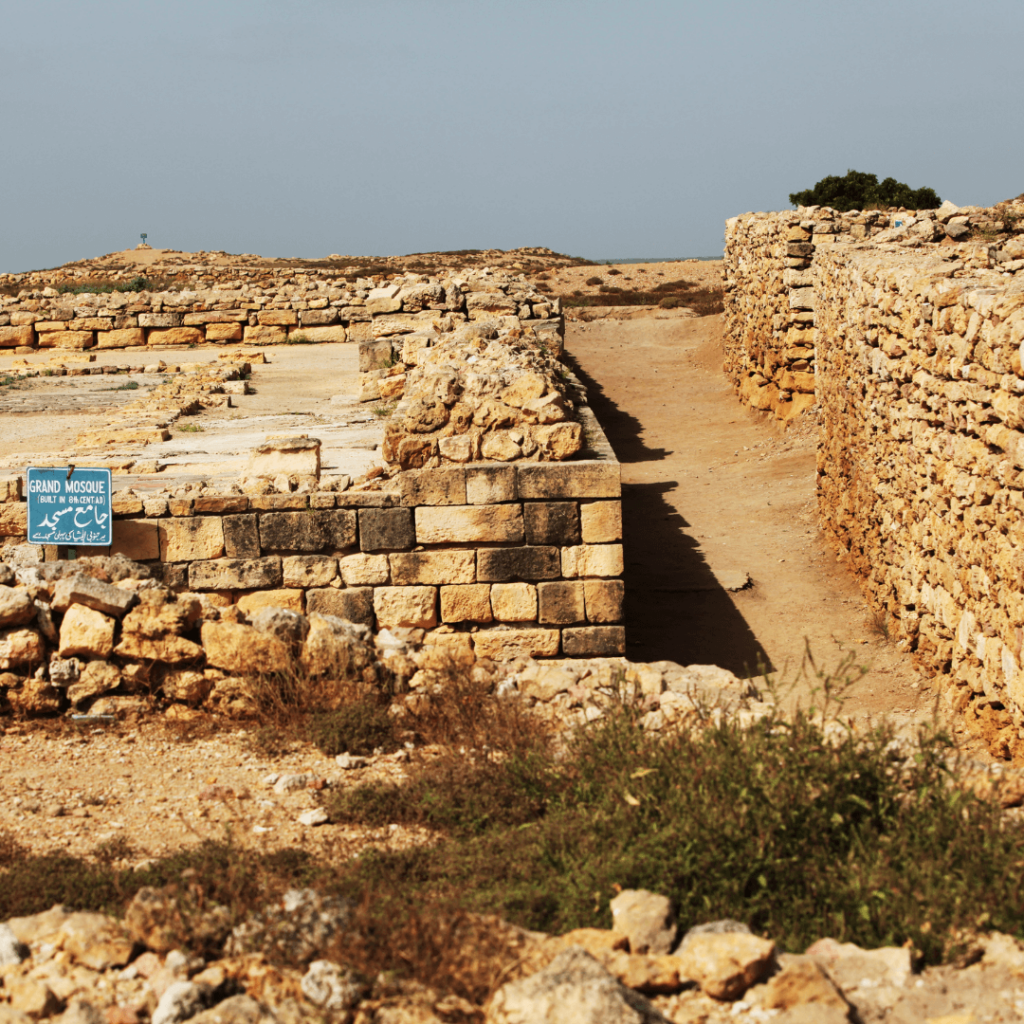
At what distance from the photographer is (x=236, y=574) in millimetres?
6562

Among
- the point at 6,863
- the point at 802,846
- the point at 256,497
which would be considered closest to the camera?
the point at 802,846

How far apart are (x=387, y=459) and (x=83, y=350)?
1288 cm

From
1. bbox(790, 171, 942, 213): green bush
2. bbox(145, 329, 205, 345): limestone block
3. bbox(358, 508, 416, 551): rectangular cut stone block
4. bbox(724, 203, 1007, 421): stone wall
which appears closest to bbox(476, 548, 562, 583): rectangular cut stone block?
bbox(358, 508, 416, 551): rectangular cut stone block

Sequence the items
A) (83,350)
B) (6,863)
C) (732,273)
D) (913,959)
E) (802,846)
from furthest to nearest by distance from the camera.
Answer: (732,273) < (83,350) < (6,863) < (802,846) < (913,959)

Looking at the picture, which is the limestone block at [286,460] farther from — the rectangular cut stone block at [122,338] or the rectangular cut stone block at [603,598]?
the rectangular cut stone block at [122,338]

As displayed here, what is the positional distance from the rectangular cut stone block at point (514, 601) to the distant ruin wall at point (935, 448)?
8.06ft

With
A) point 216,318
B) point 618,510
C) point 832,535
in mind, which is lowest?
point 832,535

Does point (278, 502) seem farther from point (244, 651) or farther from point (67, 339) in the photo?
point (67, 339)

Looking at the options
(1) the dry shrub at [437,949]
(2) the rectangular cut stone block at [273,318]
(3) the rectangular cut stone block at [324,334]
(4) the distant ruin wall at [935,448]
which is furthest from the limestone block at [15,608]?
(2) the rectangular cut stone block at [273,318]

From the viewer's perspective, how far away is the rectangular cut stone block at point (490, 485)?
6.50 meters

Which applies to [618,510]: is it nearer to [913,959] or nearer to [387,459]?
[387,459]

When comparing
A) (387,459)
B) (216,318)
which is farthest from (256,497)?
(216,318)

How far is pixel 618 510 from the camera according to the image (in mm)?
6566

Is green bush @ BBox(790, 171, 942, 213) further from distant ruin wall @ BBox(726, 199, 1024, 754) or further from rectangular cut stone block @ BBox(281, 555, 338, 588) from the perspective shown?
rectangular cut stone block @ BBox(281, 555, 338, 588)
